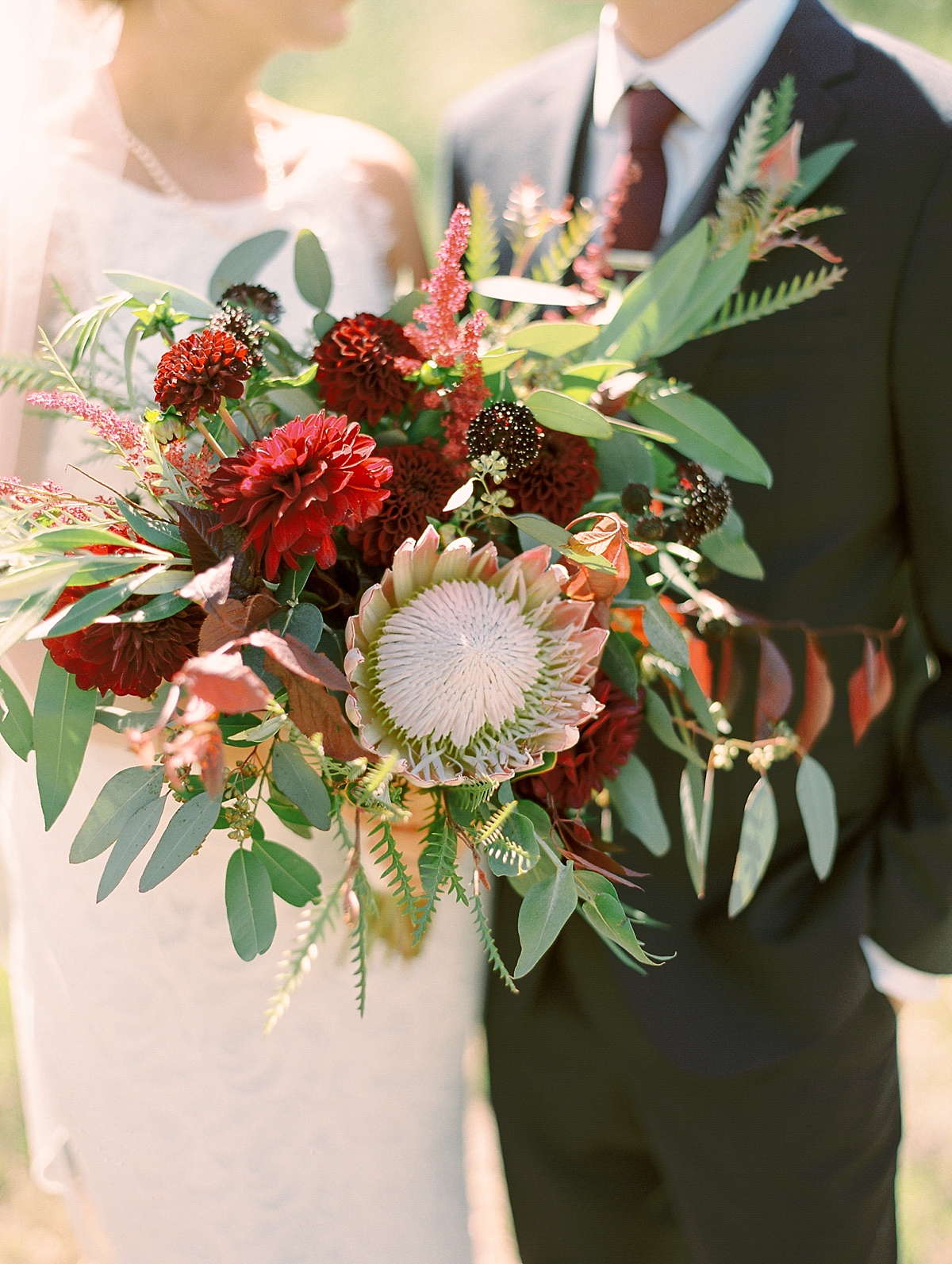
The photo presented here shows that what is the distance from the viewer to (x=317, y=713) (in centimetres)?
74

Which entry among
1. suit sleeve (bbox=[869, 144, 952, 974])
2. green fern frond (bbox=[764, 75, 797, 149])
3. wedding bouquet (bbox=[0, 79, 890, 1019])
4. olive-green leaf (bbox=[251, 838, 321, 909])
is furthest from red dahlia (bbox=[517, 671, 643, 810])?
green fern frond (bbox=[764, 75, 797, 149])

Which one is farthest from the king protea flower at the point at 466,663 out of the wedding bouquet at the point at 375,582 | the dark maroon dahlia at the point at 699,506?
the dark maroon dahlia at the point at 699,506

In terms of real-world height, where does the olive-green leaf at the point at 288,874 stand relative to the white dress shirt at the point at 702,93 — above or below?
below

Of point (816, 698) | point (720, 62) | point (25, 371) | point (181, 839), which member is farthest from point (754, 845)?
point (720, 62)

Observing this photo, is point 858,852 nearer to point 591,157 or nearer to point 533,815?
point 533,815

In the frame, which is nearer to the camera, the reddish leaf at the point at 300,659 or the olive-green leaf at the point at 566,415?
the reddish leaf at the point at 300,659

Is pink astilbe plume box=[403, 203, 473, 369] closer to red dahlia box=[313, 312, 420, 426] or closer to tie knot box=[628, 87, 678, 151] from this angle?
red dahlia box=[313, 312, 420, 426]

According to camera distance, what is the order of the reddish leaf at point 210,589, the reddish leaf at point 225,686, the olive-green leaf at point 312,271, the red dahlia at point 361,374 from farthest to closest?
the olive-green leaf at point 312,271 < the red dahlia at point 361,374 < the reddish leaf at point 210,589 < the reddish leaf at point 225,686

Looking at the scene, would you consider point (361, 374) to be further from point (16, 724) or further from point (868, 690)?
point (868, 690)

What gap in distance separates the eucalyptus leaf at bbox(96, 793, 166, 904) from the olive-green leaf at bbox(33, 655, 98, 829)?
76 mm

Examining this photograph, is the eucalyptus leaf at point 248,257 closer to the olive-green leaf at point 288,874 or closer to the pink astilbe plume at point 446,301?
the pink astilbe plume at point 446,301

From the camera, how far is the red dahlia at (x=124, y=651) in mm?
765

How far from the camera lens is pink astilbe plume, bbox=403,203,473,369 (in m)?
0.89

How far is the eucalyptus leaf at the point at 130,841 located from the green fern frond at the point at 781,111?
3.09ft
